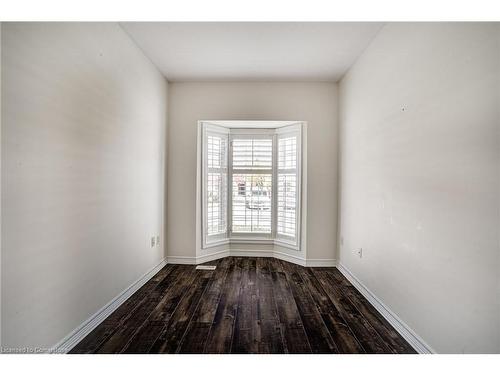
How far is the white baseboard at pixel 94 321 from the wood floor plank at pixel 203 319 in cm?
74

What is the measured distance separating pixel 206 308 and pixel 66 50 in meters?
2.30

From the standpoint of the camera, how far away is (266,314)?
2.07 metres

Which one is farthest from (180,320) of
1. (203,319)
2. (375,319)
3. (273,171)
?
(273,171)

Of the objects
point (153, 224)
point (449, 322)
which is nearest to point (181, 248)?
point (153, 224)

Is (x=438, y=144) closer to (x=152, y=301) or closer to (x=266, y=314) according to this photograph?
(x=266, y=314)

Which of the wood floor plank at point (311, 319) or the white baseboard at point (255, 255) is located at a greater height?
the white baseboard at point (255, 255)

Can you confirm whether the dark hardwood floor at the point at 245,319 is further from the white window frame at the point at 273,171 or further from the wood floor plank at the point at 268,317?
the white window frame at the point at 273,171

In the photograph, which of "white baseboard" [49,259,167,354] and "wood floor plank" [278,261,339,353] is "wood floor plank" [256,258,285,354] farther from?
"white baseboard" [49,259,167,354]

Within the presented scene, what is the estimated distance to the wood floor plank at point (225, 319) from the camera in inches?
65.1

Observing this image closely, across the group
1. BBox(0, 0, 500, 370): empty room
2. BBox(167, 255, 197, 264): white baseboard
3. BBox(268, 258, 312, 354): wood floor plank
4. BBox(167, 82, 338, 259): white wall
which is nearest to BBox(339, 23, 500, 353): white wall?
BBox(0, 0, 500, 370): empty room

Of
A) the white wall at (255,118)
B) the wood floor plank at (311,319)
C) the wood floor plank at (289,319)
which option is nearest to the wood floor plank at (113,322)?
the white wall at (255,118)

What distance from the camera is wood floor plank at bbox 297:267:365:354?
166 cm

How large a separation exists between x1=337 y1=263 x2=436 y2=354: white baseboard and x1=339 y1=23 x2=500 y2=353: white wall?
48mm

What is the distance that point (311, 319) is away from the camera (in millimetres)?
2002
